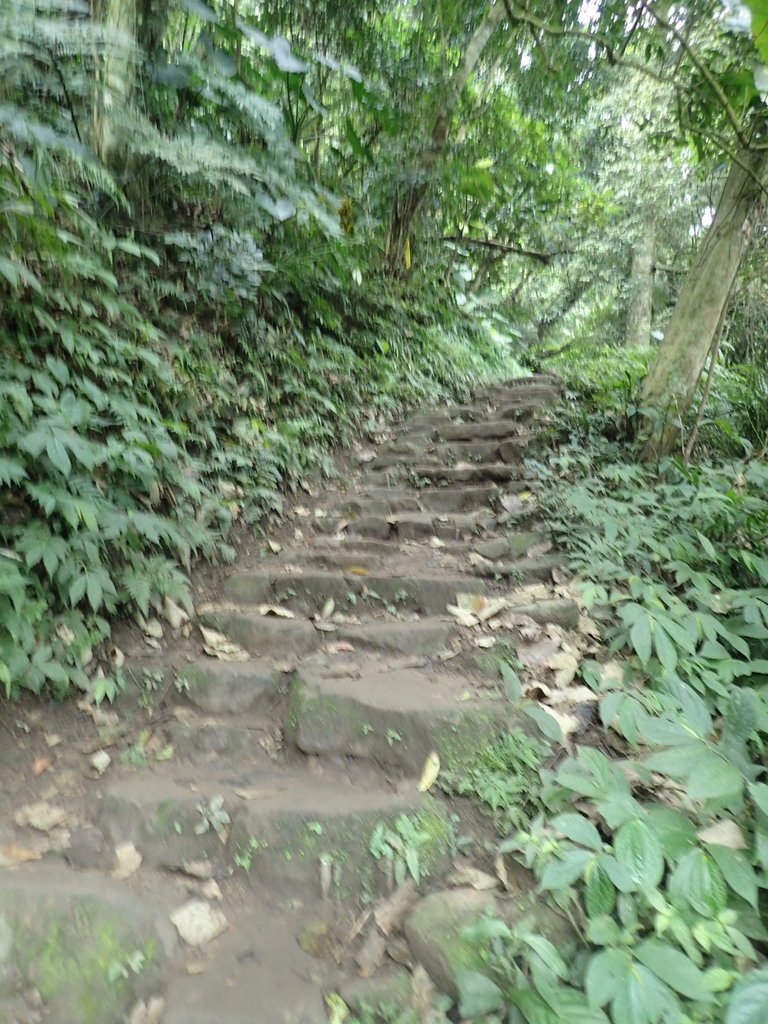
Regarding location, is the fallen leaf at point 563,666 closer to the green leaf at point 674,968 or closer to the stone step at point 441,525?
the green leaf at point 674,968

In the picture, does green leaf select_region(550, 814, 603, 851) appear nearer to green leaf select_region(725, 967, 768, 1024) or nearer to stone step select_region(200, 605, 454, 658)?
green leaf select_region(725, 967, 768, 1024)

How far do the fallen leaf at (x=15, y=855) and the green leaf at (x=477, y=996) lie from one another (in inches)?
55.0

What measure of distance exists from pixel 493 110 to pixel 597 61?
2418 mm

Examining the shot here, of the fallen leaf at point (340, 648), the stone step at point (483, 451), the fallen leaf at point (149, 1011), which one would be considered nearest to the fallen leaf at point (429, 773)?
the fallen leaf at point (340, 648)

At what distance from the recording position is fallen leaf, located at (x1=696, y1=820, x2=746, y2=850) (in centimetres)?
171

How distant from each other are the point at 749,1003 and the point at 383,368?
6.30 meters

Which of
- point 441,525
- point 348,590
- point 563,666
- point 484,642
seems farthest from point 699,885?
point 441,525

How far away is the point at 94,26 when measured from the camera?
338cm

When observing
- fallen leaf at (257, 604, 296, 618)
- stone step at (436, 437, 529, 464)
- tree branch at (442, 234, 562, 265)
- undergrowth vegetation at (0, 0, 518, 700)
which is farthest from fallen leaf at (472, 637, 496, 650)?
tree branch at (442, 234, 562, 265)

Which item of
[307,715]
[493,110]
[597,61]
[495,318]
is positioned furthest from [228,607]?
[495,318]

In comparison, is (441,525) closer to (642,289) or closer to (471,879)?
(471,879)

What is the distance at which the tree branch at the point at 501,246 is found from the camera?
9922 millimetres

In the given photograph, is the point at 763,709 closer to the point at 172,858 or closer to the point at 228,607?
the point at 172,858

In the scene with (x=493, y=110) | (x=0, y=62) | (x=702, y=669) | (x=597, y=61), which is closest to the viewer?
(x=702, y=669)
